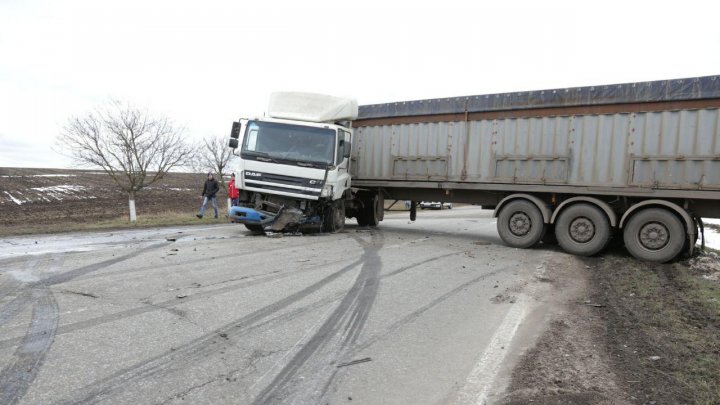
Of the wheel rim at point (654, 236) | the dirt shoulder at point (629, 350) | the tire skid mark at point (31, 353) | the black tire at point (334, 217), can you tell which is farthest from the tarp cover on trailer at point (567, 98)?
the tire skid mark at point (31, 353)

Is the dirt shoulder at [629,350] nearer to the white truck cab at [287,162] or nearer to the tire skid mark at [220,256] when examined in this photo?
the tire skid mark at [220,256]

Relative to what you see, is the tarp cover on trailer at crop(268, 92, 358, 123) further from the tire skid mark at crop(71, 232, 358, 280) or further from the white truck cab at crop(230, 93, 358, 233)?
the tire skid mark at crop(71, 232, 358, 280)

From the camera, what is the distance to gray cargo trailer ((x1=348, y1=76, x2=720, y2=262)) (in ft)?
29.8

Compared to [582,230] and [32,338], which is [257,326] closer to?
[32,338]

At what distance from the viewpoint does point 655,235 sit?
9.38m

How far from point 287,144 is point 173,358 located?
818 centimetres

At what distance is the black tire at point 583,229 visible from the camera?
32.8 ft

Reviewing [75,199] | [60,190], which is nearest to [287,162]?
[75,199]

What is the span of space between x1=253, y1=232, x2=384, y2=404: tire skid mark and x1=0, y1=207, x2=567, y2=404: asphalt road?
0.7 inches

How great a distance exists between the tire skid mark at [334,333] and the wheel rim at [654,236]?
555 cm

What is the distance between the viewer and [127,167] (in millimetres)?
19312

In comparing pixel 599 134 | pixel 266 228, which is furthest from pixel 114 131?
pixel 599 134

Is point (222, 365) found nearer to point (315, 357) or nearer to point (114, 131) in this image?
point (315, 357)

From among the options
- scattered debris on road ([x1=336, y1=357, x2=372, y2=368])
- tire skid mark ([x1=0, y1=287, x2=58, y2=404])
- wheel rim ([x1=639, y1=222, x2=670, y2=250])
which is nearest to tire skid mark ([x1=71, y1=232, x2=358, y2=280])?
tire skid mark ([x1=0, y1=287, x2=58, y2=404])
